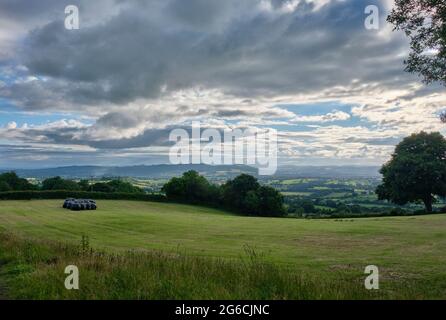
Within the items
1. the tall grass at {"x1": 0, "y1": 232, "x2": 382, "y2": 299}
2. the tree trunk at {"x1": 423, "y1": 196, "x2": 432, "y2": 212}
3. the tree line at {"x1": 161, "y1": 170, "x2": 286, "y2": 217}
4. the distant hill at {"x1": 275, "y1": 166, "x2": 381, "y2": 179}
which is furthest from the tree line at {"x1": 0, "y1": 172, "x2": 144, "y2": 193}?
the tall grass at {"x1": 0, "y1": 232, "x2": 382, "y2": 299}

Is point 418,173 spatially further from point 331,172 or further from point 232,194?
point 331,172

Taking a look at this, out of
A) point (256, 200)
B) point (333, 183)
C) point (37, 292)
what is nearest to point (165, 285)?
point (37, 292)

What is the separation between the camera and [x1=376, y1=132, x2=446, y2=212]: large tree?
8606 cm

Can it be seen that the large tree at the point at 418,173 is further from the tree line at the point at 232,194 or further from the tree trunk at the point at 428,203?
the tree line at the point at 232,194

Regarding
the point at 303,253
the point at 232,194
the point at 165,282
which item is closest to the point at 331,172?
the point at 232,194

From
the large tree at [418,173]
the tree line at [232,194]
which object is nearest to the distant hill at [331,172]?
the tree line at [232,194]

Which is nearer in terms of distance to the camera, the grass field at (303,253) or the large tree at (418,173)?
the grass field at (303,253)

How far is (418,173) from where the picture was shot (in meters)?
86.5

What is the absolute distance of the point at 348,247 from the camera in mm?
33906

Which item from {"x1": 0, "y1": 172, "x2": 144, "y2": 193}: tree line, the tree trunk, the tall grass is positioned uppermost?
{"x1": 0, "y1": 172, "x2": 144, "y2": 193}: tree line

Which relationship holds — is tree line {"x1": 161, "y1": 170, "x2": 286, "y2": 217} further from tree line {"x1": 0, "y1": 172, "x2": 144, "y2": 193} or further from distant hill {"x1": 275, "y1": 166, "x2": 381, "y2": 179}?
distant hill {"x1": 275, "y1": 166, "x2": 381, "y2": 179}

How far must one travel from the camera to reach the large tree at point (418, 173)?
86062mm
